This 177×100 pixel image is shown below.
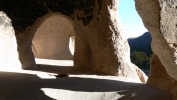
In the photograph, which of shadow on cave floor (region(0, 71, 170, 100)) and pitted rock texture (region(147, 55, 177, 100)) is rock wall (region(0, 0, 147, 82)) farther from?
pitted rock texture (region(147, 55, 177, 100))

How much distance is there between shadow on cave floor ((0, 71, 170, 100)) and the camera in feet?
12.1

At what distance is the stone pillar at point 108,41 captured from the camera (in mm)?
6113

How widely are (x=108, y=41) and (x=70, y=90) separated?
2336 mm

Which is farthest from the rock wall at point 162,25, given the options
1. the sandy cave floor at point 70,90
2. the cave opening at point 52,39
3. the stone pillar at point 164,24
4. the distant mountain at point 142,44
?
the distant mountain at point 142,44

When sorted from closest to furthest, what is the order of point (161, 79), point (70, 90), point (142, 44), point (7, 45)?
1. point (161, 79)
2. point (70, 90)
3. point (7, 45)
4. point (142, 44)

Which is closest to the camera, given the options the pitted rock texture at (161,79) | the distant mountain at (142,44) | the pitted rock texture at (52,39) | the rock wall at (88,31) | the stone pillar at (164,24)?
the stone pillar at (164,24)

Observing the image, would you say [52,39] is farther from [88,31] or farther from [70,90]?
[70,90]

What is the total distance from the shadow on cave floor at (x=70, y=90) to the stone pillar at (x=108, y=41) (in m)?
1.23

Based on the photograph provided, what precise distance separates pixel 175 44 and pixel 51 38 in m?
8.08

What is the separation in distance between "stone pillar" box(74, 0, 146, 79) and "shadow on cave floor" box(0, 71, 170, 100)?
4.04 feet

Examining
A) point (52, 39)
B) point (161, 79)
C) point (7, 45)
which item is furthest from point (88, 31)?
point (52, 39)

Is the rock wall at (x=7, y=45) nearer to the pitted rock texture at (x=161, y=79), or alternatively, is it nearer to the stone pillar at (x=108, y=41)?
the stone pillar at (x=108, y=41)

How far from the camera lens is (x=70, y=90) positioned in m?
4.27

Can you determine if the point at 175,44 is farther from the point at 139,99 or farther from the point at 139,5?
the point at 139,99
